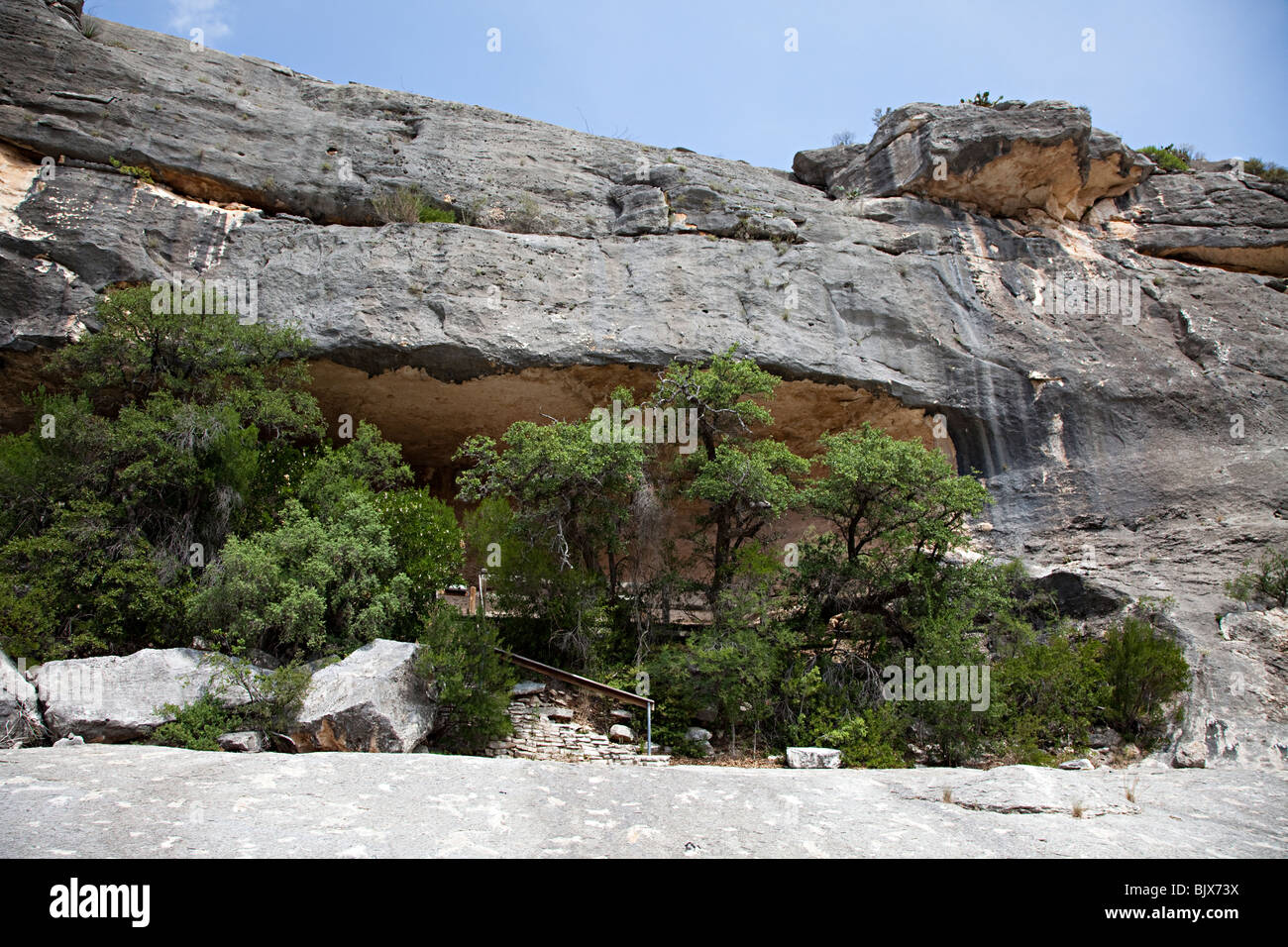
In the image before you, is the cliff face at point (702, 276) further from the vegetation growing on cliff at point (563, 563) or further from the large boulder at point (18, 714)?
the large boulder at point (18, 714)

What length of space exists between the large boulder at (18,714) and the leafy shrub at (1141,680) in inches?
442

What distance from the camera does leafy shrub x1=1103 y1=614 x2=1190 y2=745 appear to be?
375 inches

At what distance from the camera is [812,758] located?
9.06 meters

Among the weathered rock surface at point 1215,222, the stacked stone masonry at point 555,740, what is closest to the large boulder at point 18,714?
the stacked stone masonry at point 555,740

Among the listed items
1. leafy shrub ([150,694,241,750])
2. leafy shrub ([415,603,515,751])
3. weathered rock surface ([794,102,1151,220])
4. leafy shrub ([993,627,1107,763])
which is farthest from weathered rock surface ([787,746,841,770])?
weathered rock surface ([794,102,1151,220])

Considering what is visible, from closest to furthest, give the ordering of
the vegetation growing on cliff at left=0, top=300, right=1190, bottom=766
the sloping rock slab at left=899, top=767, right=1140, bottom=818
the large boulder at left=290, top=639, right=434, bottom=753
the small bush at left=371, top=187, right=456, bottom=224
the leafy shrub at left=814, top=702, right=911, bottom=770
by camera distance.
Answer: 1. the sloping rock slab at left=899, top=767, right=1140, bottom=818
2. the large boulder at left=290, top=639, right=434, bottom=753
3. the leafy shrub at left=814, top=702, right=911, bottom=770
4. the vegetation growing on cliff at left=0, top=300, right=1190, bottom=766
5. the small bush at left=371, top=187, right=456, bottom=224

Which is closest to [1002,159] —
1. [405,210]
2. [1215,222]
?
[1215,222]

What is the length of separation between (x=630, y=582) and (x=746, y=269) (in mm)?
5514

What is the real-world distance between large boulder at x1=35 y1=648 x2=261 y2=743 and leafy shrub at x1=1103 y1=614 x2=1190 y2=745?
967 centimetres

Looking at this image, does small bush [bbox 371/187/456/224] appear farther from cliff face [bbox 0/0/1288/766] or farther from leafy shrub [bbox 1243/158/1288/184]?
leafy shrub [bbox 1243/158/1288/184]

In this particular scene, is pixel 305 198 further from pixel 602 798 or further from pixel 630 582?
pixel 602 798

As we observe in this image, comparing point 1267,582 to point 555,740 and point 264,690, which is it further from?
point 264,690

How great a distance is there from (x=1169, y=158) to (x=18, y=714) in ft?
69.7

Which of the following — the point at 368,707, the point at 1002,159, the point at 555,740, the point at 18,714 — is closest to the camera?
the point at 18,714
